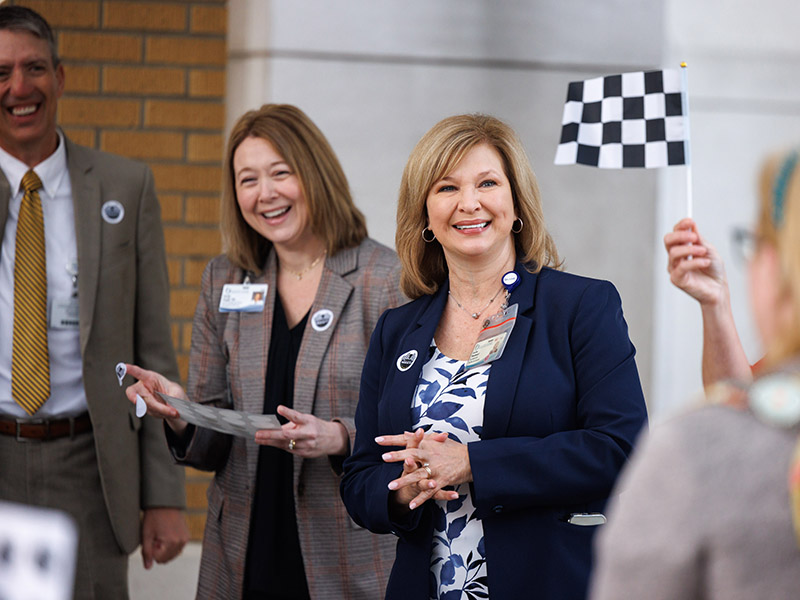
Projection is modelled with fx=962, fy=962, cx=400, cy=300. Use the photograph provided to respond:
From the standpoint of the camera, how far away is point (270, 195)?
277cm

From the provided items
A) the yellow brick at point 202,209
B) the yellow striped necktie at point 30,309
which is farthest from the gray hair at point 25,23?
the yellow brick at point 202,209

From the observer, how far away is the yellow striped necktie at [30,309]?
2822 mm

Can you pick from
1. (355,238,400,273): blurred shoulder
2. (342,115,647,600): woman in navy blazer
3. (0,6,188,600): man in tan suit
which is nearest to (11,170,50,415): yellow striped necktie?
(0,6,188,600): man in tan suit

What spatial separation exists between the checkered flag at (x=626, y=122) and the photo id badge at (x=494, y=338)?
74cm

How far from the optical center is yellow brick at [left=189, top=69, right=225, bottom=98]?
4.35m

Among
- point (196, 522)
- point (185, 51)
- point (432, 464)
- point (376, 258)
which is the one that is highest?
point (185, 51)

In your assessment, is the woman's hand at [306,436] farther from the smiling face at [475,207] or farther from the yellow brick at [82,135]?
the yellow brick at [82,135]

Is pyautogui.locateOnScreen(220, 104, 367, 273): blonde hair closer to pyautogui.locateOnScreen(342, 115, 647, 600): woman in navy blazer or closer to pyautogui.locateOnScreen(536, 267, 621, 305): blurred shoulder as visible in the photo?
pyautogui.locateOnScreen(342, 115, 647, 600): woman in navy blazer

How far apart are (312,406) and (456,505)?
0.70 m

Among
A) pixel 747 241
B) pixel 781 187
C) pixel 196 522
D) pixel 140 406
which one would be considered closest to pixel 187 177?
pixel 196 522

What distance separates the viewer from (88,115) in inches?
172

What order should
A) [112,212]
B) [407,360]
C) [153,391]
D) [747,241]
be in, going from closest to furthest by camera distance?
[747,241], [407,360], [153,391], [112,212]

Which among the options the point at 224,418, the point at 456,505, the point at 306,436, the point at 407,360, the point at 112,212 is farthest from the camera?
the point at 112,212

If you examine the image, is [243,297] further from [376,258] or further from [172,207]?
[172,207]
